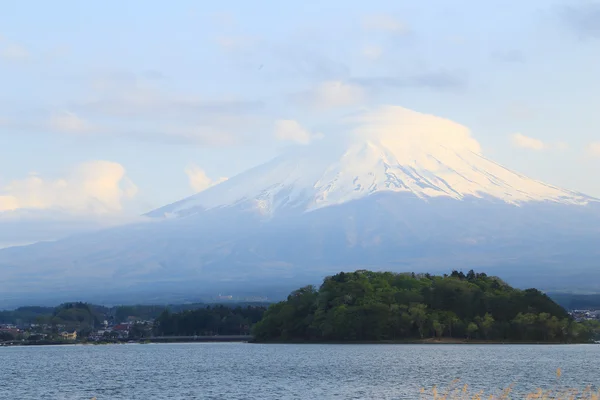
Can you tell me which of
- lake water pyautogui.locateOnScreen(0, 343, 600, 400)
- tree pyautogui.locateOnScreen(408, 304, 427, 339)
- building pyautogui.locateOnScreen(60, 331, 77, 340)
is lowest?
lake water pyautogui.locateOnScreen(0, 343, 600, 400)

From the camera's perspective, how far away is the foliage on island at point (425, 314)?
10900 centimetres

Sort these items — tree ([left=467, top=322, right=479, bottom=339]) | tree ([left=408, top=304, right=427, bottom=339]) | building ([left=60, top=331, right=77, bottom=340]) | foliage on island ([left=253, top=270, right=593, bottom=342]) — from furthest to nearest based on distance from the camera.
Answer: building ([left=60, top=331, right=77, bottom=340])
tree ([left=408, top=304, right=427, bottom=339])
foliage on island ([left=253, top=270, right=593, bottom=342])
tree ([left=467, top=322, right=479, bottom=339])

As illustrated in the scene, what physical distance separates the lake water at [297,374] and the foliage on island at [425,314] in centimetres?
1835

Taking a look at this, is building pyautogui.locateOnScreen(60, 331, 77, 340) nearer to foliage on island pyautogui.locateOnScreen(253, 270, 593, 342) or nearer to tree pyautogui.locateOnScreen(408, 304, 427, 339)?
foliage on island pyautogui.locateOnScreen(253, 270, 593, 342)

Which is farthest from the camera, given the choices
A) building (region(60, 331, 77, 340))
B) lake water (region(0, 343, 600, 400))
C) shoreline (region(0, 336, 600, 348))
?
building (region(60, 331, 77, 340))

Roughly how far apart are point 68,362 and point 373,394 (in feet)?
149

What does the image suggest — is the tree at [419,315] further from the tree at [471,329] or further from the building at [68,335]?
the building at [68,335]

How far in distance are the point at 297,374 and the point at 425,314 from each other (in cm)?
4841

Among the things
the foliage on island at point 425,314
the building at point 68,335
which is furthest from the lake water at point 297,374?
the building at point 68,335

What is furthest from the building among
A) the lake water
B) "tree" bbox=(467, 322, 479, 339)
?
"tree" bbox=(467, 322, 479, 339)

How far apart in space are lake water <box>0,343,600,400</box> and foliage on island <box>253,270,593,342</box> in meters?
18.3

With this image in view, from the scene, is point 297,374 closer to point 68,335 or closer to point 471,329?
point 471,329

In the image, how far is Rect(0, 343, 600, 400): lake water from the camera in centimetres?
5297

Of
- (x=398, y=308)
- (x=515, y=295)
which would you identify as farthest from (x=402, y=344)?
(x=515, y=295)
